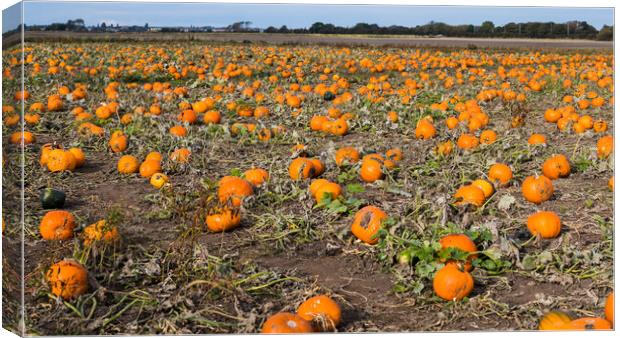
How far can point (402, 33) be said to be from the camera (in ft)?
15.7

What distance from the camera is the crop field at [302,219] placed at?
374 cm

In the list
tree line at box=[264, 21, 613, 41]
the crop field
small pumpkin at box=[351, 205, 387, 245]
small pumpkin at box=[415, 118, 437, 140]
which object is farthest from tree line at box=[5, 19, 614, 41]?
small pumpkin at box=[415, 118, 437, 140]

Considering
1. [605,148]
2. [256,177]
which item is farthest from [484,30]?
[605,148]

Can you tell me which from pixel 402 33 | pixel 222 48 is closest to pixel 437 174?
pixel 402 33

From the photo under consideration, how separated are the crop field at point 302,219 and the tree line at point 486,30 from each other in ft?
2.30

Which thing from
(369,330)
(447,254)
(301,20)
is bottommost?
(369,330)

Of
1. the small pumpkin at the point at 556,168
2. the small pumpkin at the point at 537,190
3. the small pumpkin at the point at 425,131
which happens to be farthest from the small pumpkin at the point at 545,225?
the small pumpkin at the point at 425,131

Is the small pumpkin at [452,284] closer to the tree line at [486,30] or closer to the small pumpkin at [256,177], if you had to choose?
the tree line at [486,30]

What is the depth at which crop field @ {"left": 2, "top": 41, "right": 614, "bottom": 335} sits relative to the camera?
3.74m

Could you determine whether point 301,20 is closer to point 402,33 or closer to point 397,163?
point 402,33

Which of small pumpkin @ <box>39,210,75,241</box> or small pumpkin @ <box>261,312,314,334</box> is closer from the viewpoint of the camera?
small pumpkin @ <box>261,312,314,334</box>

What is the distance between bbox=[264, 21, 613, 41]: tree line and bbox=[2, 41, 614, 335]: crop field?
70 centimetres

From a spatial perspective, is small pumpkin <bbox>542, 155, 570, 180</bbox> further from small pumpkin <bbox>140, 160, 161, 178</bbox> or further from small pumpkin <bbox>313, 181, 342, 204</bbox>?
small pumpkin <bbox>140, 160, 161, 178</bbox>

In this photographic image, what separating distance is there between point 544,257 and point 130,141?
5232 millimetres
